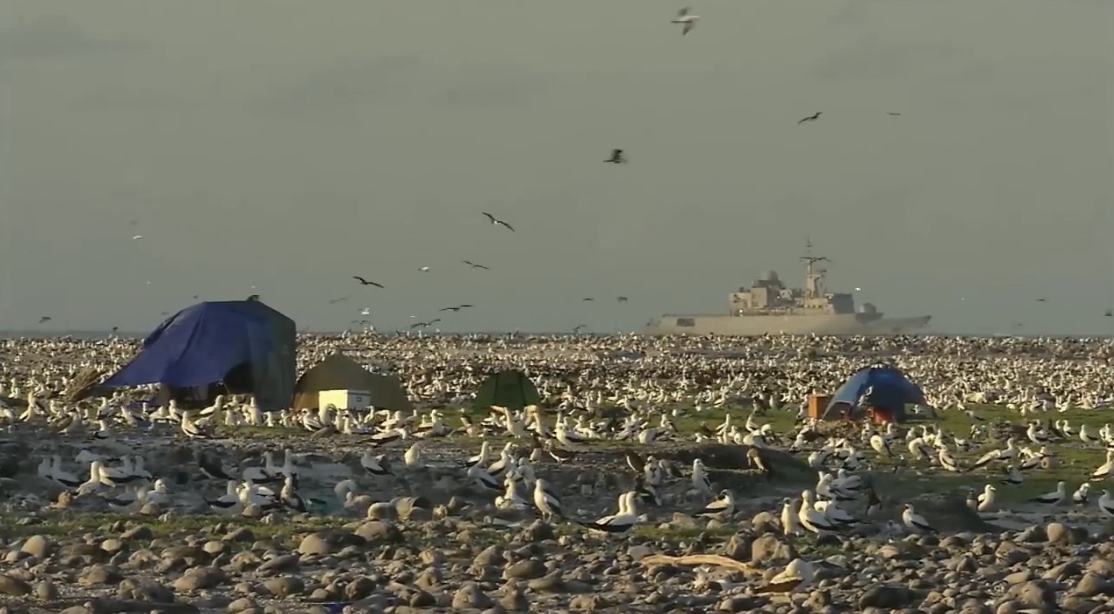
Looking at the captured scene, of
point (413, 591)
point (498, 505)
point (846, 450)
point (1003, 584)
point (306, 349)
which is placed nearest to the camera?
point (413, 591)

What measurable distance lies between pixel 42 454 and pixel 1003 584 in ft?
35.5

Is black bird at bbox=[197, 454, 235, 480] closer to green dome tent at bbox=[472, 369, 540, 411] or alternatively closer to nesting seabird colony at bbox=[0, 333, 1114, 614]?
nesting seabird colony at bbox=[0, 333, 1114, 614]

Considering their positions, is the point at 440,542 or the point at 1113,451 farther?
the point at 1113,451

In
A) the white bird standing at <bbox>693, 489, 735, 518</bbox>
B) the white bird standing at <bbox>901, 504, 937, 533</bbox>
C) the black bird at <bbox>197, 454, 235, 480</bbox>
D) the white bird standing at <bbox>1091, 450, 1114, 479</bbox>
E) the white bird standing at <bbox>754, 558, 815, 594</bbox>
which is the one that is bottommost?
the white bird standing at <bbox>754, 558, 815, 594</bbox>

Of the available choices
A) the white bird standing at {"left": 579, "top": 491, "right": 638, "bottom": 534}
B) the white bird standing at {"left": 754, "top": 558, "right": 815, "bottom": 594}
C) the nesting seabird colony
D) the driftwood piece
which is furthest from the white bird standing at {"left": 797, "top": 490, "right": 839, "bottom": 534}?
the white bird standing at {"left": 754, "top": 558, "right": 815, "bottom": 594}

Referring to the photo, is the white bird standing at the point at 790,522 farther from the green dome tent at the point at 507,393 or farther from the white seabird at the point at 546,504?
the green dome tent at the point at 507,393

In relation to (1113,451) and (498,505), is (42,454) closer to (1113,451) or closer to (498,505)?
(498,505)

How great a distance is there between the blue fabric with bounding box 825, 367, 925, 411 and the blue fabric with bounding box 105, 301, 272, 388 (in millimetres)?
9128

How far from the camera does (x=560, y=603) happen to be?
38.4 ft

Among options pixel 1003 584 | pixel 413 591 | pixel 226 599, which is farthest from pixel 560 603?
pixel 1003 584

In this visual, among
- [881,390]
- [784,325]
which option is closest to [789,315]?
[784,325]

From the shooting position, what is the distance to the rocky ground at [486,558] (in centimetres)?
1159

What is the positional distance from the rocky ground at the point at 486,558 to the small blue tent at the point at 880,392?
452 inches

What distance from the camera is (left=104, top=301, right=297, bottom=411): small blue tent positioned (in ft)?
88.8
